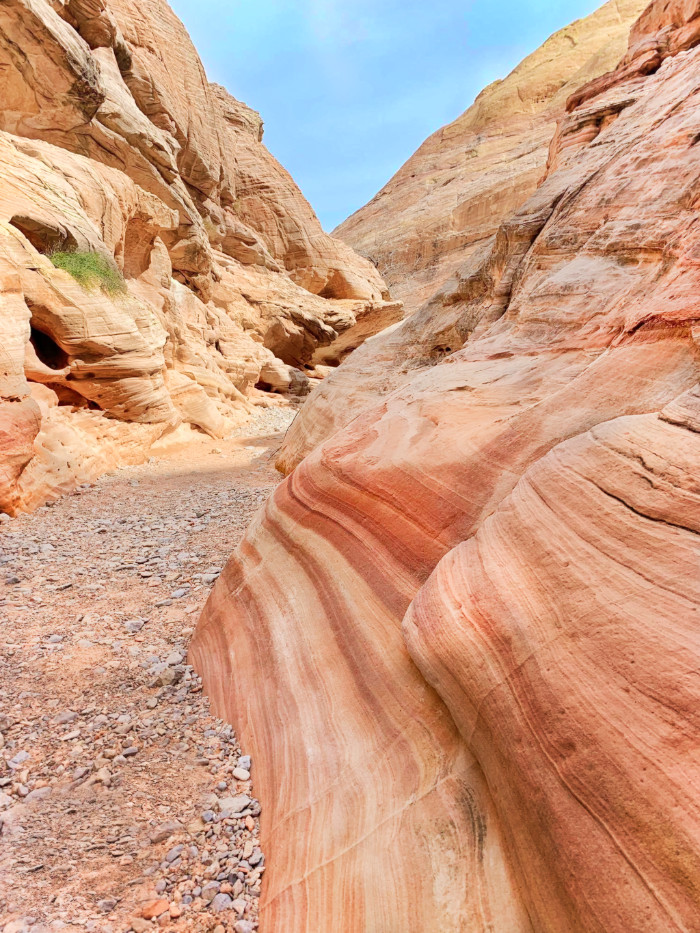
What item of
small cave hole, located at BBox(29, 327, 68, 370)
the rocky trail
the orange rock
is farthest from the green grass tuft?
the orange rock

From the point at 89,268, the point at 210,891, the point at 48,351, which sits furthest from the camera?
A: the point at 89,268

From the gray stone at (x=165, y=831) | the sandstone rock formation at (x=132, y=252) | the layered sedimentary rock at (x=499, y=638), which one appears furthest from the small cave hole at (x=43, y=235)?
the gray stone at (x=165, y=831)

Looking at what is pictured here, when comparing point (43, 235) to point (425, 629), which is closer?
point (425, 629)

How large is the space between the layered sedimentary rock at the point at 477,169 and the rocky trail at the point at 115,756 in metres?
27.9

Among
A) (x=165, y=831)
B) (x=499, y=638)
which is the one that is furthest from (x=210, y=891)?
(x=499, y=638)

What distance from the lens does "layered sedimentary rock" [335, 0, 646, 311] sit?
30750mm

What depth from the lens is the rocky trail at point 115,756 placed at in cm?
187

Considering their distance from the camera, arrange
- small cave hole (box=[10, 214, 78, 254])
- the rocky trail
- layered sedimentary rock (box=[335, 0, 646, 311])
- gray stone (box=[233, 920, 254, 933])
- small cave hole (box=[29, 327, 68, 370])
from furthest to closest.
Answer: layered sedimentary rock (box=[335, 0, 646, 311]) → small cave hole (box=[29, 327, 68, 370]) → small cave hole (box=[10, 214, 78, 254]) → the rocky trail → gray stone (box=[233, 920, 254, 933])

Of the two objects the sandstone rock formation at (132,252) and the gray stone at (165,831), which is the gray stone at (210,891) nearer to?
the gray stone at (165,831)

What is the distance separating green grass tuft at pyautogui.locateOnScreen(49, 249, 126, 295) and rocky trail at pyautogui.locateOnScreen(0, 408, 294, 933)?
5138 mm

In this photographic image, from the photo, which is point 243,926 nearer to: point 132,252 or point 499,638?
point 499,638

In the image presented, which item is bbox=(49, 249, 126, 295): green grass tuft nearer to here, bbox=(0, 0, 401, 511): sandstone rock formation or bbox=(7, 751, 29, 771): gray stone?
bbox=(0, 0, 401, 511): sandstone rock formation

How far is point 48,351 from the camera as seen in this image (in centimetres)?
834

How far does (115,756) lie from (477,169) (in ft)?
135
